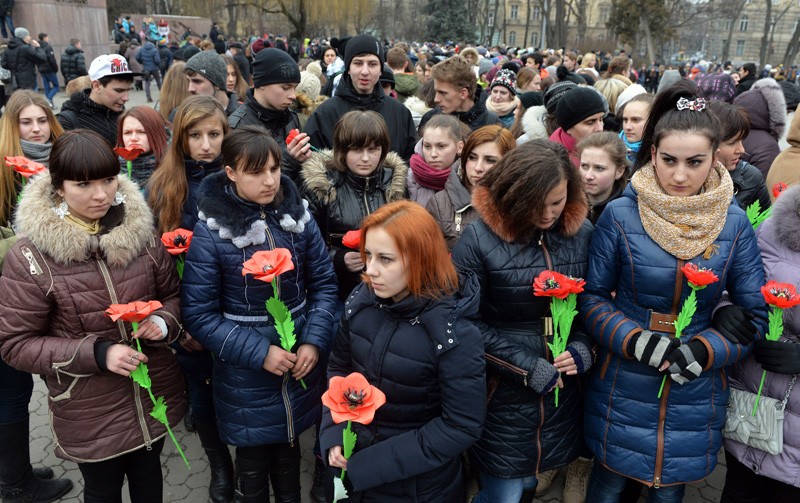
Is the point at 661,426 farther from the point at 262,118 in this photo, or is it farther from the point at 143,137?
the point at 143,137

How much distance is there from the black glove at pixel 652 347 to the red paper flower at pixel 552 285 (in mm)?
364

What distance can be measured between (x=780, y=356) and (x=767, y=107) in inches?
150

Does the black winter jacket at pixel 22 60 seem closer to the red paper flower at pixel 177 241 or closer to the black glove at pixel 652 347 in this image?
the red paper flower at pixel 177 241

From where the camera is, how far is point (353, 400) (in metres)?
1.92

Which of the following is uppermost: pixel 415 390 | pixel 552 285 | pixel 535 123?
pixel 535 123

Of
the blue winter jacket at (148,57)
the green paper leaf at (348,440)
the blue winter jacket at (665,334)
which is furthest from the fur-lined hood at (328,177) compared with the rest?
the blue winter jacket at (148,57)

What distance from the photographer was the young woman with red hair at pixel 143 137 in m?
3.82

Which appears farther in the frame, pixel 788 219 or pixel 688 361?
pixel 788 219

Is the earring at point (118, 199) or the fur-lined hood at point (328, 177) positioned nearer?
the earring at point (118, 199)

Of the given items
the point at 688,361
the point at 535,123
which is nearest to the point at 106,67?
the point at 535,123

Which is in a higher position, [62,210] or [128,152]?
[128,152]

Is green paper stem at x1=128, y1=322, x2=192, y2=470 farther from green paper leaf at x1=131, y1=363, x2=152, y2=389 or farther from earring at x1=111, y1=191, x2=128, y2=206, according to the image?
earring at x1=111, y1=191, x2=128, y2=206

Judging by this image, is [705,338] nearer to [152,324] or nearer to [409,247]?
[409,247]

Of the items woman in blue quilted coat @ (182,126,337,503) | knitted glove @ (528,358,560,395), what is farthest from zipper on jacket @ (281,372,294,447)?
knitted glove @ (528,358,560,395)
